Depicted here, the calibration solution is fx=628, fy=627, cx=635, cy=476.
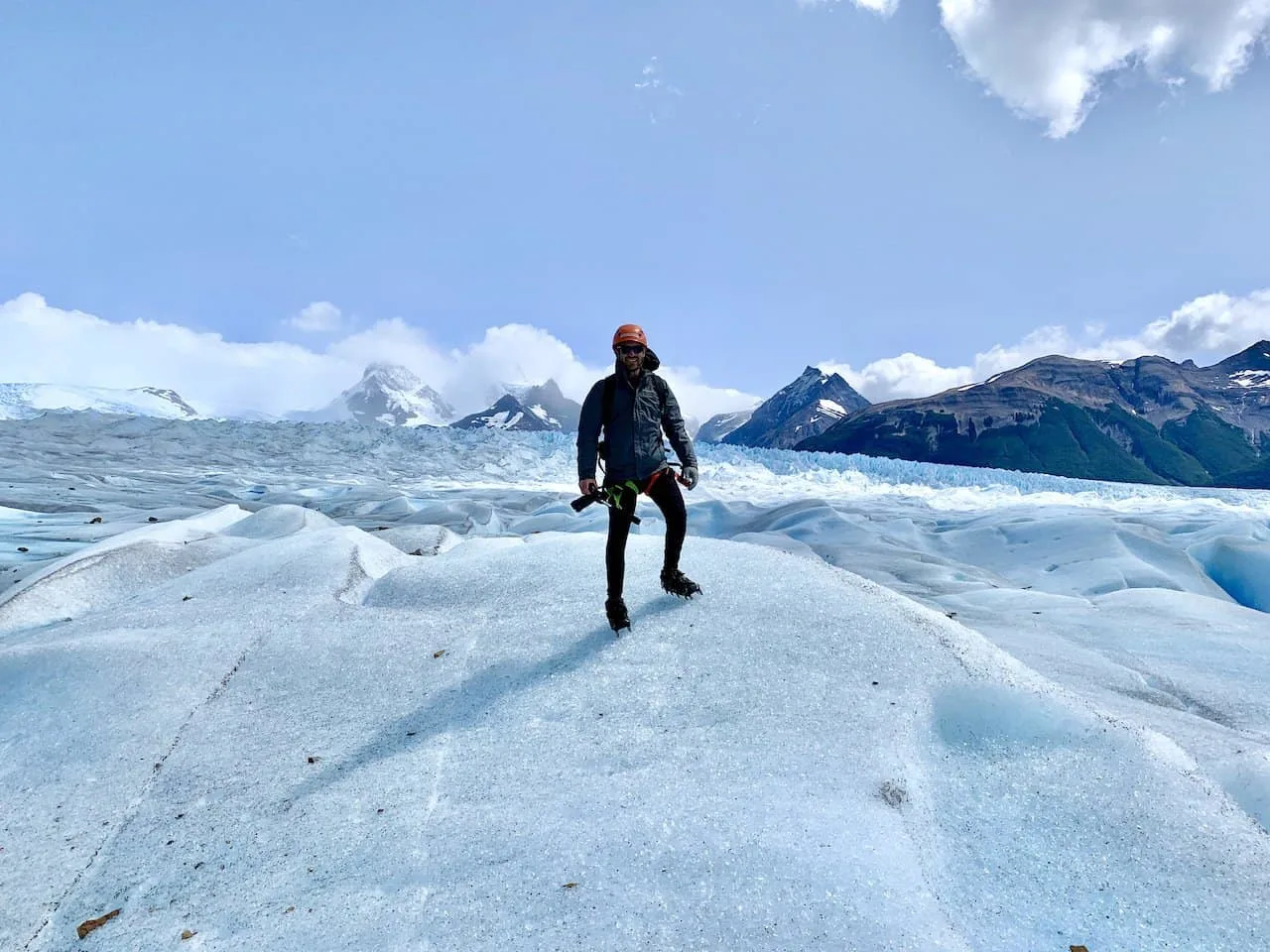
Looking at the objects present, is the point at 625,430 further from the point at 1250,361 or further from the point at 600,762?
the point at 1250,361

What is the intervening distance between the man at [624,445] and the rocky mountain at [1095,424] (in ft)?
514

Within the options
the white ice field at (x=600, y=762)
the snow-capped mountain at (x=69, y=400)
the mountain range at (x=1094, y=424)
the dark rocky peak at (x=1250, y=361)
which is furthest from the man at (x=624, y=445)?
the dark rocky peak at (x=1250, y=361)

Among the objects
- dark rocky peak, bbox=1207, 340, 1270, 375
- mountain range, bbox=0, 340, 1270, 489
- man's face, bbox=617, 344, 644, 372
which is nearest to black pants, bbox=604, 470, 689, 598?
man's face, bbox=617, 344, 644, 372

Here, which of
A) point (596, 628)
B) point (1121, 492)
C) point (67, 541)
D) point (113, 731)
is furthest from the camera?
point (1121, 492)

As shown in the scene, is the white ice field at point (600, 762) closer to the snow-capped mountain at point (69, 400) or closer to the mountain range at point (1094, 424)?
the snow-capped mountain at point (69, 400)

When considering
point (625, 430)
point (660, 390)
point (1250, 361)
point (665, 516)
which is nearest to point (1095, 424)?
point (1250, 361)

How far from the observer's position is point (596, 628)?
3.95m

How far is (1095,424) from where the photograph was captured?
522 ft

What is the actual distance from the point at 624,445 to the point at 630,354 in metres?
0.57

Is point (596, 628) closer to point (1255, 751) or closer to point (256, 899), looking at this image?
point (256, 899)

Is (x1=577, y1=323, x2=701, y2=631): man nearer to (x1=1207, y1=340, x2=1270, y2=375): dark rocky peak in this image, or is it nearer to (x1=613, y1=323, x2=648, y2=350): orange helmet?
(x1=613, y1=323, x2=648, y2=350): orange helmet

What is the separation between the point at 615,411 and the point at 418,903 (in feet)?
8.91

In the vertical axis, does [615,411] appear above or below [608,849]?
above

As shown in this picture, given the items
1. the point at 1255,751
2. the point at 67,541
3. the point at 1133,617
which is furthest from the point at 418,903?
the point at 67,541
